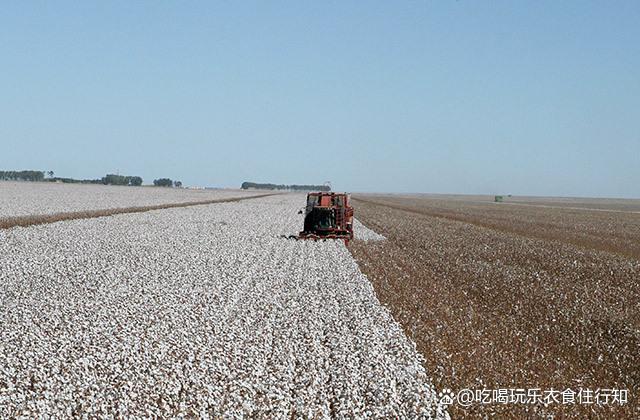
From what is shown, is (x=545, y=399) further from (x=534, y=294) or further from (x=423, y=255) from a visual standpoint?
(x=423, y=255)

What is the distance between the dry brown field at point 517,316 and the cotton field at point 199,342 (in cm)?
73

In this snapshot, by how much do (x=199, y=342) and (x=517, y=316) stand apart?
682 centimetres

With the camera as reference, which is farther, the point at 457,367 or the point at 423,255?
the point at 423,255

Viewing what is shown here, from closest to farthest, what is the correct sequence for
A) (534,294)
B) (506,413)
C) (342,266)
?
(506,413) → (534,294) → (342,266)

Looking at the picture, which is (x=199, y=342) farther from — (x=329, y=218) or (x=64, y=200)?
(x=64, y=200)

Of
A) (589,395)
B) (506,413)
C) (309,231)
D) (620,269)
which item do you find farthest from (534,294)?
(309,231)

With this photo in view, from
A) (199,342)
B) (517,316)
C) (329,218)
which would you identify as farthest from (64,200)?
(199,342)

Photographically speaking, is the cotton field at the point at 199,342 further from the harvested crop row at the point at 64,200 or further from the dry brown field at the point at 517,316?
the harvested crop row at the point at 64,200

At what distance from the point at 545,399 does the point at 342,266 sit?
1327 cm

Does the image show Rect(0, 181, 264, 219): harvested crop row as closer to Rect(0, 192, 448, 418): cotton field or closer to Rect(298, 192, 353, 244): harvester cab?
Rect(298, 192, 353, 244): harvester cab

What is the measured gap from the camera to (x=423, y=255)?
26.0 meters

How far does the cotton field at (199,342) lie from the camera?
8.73 metres

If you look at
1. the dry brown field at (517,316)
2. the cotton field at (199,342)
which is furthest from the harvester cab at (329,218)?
the cotton field at (199,342)

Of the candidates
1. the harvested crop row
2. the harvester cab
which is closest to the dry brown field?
the harvester cab
